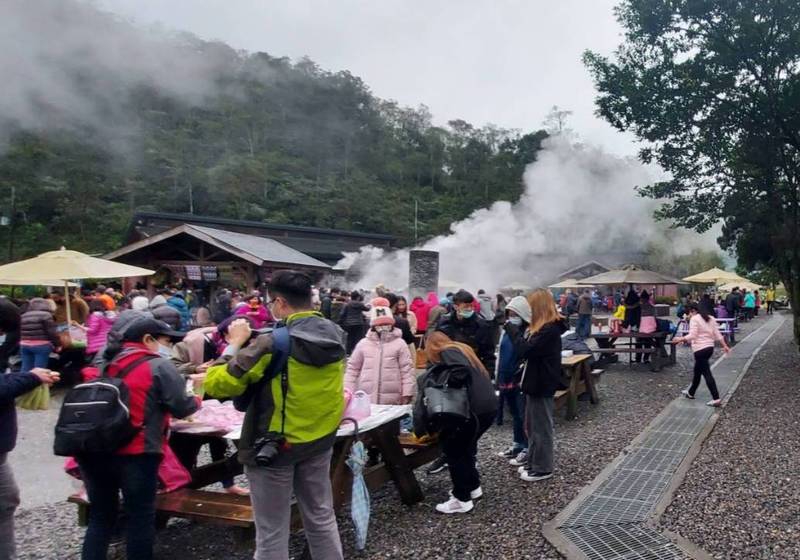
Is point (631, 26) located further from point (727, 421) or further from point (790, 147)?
point (727, 421)

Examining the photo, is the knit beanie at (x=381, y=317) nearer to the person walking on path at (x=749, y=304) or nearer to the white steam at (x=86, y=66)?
the person walking on path at (x=749, y=304)

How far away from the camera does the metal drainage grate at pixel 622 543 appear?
334 centimetres

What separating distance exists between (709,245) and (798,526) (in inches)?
1563

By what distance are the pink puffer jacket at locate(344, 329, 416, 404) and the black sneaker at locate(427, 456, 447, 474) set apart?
0.74 metres

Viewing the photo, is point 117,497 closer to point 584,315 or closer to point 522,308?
point 522,308

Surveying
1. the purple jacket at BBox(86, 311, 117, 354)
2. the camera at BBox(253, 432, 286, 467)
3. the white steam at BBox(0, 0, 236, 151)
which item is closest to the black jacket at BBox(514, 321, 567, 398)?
the camera at BBox(253, 432, 286, 467)

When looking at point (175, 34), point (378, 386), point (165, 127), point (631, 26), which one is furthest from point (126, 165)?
point (378, 386)

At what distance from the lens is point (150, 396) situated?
9.53 feet

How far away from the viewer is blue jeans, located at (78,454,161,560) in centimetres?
287

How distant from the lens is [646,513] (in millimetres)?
3912

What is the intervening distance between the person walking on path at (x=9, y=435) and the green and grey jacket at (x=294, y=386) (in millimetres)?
1010

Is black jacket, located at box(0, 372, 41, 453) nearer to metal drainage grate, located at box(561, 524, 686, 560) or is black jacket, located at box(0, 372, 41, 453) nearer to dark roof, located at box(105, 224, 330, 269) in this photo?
metal drainage grate, located at box(561, 524, 686, 560)

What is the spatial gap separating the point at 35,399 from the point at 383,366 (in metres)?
2.42

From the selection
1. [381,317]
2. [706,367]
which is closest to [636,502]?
[381,317]
